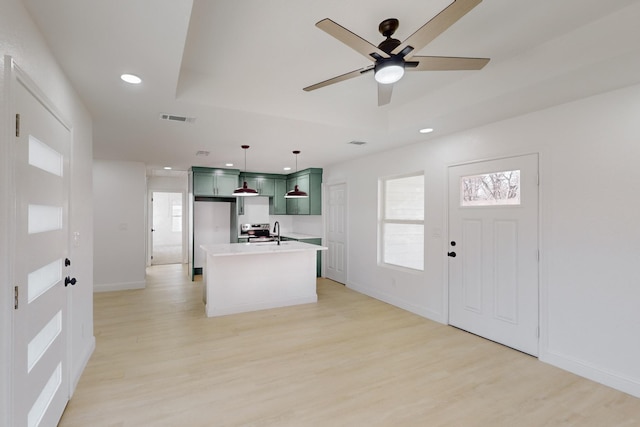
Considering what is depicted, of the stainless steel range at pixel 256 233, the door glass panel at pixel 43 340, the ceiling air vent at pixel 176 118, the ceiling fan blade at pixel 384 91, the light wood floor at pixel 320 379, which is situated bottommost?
the light wood floor at pixel 320 379

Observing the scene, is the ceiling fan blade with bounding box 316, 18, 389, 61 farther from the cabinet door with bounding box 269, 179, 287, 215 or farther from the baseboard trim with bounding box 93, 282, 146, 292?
the baseboard trim with bounding box 93, 282, 146, 292

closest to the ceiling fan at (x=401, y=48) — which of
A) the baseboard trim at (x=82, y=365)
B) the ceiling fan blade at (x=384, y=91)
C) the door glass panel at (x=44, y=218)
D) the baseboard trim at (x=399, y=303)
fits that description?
the ceiling fan blade at (x=384, y=91)

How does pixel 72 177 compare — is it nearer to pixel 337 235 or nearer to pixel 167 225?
pixel 337 235

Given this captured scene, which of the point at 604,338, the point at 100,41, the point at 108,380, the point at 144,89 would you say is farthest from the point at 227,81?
the point at 604,338

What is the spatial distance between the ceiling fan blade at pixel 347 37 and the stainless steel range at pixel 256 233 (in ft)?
18.3

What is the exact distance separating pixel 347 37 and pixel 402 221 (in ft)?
11.3

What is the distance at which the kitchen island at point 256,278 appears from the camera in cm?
422

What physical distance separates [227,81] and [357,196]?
126 inches

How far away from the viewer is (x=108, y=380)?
2547 millimetres

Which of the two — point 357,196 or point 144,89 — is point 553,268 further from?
point 144,89

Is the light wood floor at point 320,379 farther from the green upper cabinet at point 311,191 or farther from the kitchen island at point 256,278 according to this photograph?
the green upper cabinet at point 311,191

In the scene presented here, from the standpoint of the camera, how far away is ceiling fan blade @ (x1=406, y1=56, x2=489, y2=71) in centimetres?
178

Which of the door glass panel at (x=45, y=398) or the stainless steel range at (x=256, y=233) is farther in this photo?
the stainless steel range at (x=256, y=233)

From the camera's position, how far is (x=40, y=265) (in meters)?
1.74
